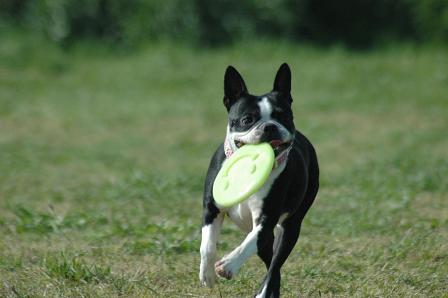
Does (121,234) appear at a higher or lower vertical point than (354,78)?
higher

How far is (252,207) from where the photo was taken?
220 inches

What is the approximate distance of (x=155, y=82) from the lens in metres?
18.8

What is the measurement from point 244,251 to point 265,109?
3.09ft

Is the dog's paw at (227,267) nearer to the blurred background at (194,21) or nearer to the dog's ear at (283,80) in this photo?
the dog's ear at (283,80)

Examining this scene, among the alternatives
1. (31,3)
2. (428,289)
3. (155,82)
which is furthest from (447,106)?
(428,289)

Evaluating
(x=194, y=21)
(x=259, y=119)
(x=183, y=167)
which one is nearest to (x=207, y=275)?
(x=259, y=119)

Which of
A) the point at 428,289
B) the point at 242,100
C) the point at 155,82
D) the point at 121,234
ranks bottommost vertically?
the point at 155,82

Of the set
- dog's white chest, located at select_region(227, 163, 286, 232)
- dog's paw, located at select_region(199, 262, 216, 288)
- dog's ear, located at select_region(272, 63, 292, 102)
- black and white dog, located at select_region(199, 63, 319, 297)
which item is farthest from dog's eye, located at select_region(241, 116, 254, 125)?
dog's paw, located at select_region(199, 262, 216, 288)

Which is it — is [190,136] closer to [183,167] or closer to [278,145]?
[183,167]

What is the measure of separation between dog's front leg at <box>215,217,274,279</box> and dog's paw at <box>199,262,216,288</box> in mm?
334

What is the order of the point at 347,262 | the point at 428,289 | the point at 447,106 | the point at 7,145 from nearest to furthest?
the point at 428,289 < the point at 347,262 < the point at 7,145 < the point at 447,106

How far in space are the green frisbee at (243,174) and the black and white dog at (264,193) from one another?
→ 0.32ft

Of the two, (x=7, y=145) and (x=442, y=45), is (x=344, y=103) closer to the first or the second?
(x=442, y=45)

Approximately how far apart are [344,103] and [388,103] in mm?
920
